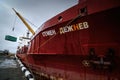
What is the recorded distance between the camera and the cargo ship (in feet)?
12.6

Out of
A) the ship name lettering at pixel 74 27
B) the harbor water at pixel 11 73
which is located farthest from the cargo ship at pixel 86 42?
the harbor water at pixel 11 73

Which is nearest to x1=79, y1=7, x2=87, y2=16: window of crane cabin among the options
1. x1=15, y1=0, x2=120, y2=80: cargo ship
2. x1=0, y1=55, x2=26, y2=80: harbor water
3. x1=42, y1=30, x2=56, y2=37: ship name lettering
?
x1=15, y1=0, x2=120, y2=80: cargo ship

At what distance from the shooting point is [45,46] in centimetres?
638

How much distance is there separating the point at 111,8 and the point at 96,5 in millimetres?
595

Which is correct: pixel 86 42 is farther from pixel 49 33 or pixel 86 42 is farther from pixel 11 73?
pixel 11 73

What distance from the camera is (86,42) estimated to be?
4496 mm

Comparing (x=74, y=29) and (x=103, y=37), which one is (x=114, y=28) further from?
(x=74, y=29)

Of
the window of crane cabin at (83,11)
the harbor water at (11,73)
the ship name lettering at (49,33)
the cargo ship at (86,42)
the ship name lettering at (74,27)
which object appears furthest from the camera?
the harbor water at (11,73)

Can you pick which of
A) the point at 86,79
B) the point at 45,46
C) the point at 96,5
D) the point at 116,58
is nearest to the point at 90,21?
the point at 96,5

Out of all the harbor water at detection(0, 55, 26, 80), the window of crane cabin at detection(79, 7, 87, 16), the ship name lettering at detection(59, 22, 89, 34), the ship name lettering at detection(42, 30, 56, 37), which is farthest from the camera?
the harbor water at detection(0, 55, 26, 80)

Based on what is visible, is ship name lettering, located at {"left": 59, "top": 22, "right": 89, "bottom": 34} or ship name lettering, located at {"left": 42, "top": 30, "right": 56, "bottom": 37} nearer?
ship name lettering, located at {"left": 59, "top": 22, "right": 89, "bottom": 34}

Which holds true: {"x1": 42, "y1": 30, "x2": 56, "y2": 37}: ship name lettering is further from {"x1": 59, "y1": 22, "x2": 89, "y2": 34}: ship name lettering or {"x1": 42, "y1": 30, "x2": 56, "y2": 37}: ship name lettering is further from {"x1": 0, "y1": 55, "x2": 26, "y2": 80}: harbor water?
{"x1": 0, "y1": 55, "x2": 26, "y2": 80}: harbor water

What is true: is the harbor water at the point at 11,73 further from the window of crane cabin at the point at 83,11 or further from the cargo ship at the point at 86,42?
the window of crane cabin at the point at 83,11

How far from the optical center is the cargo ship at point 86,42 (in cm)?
385
